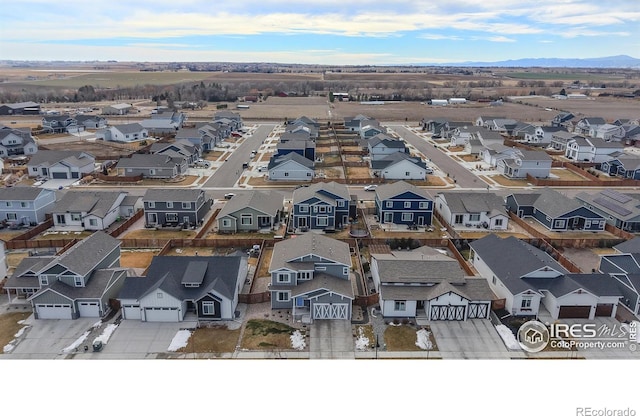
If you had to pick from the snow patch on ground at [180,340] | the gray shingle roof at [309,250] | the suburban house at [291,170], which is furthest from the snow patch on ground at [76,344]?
the suburban house at [291,170]

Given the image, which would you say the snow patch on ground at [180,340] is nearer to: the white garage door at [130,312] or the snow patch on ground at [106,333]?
the white garage door at [130,312]

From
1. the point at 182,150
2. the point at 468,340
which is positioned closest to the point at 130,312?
the point at 468,340

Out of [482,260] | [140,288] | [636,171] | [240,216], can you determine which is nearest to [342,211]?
[240,216]


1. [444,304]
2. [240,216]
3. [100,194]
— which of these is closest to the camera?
[444,304]

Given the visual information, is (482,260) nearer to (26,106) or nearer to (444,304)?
(444,304)

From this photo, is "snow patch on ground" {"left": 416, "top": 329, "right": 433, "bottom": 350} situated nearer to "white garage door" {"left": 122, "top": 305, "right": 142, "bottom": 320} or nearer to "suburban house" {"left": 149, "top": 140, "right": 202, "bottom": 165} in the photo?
"white garage door" {"left": 122, "top": 305, "right": 142, "bottom": 320}

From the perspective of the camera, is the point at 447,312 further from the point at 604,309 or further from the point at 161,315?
the point at 161,315

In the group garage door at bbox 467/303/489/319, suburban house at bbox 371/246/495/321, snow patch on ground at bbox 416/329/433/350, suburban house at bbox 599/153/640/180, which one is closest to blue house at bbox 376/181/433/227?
suburban house at bbox 371/246/495/321

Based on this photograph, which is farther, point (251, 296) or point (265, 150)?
point (265, 150)
